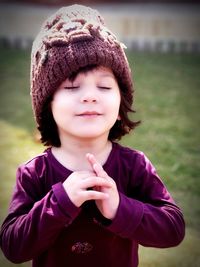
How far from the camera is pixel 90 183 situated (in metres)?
1.58

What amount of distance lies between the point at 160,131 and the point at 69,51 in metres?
3.28

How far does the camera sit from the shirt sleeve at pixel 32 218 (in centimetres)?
157

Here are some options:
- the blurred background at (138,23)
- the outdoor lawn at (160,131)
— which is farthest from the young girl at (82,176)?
the blurred background at (138,23)

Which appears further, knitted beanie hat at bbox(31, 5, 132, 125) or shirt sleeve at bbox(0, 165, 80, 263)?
knitted beanie hat at bbox(31, 5, 132, 125)

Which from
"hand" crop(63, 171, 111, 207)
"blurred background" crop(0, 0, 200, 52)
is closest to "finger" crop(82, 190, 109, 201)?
"hand" crop(63, 171, 111, 207)

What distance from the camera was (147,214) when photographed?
167 centimetres

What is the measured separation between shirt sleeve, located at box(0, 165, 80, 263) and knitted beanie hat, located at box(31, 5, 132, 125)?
34 centimetres

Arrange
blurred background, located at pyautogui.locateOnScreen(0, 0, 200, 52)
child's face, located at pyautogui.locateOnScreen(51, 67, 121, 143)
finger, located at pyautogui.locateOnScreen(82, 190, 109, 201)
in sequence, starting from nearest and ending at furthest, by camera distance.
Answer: finger, located at pyautogui.locateOnScreen(82, 190, 109, 201), child's face, located at pyautogui.locateOnScreen(51, 67, 121, 143), blurred background, located at pyautogui.locateOnScreen(0, 0, 200, 52)

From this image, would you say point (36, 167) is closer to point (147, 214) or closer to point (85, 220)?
point (85, 220)

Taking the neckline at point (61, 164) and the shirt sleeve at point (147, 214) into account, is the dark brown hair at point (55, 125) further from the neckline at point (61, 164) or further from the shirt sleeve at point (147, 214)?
the shirt sleeve at point (147, 214)

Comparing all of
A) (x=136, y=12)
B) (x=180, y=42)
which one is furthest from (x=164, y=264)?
(x=136, y=12)

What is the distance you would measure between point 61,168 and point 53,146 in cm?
16

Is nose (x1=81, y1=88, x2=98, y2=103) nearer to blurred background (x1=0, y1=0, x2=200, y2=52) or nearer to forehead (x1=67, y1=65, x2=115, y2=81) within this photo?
forehead (x1=67, y1=65, x2=115, y2=81)

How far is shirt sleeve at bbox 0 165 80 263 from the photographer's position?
1.57 meters
